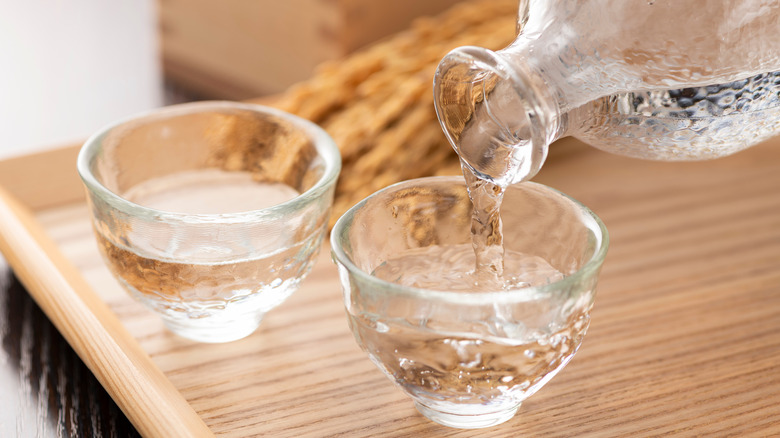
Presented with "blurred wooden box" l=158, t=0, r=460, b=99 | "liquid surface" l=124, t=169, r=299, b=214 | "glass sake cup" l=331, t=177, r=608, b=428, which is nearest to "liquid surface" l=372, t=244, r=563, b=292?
"glass sake cup" l=331, t=177, r=608, b=428

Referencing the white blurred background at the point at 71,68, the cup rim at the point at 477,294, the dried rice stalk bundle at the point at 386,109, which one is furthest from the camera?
the white blurred background at the point at 71,68

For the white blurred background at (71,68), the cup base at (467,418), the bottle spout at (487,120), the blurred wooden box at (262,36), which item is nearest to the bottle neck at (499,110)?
the bottle spout at (487,120)

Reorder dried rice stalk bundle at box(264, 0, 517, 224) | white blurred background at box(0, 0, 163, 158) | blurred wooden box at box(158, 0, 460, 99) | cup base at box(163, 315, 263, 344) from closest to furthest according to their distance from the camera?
cup base at box(163, 315, 263, 344), dried rice stalk bundle at box(264, 0, 517, 224), blurred wooden box at box(158, 0, 460, 99), white blurred background at box(0, 0, 163, 158)

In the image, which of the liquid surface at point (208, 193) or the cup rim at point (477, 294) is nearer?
the cup rim at point (477, 294)

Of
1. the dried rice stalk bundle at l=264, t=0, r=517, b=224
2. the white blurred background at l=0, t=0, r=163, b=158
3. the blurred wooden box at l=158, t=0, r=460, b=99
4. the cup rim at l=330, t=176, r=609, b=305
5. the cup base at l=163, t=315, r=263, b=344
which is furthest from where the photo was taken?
the white blurred background at l=0, t=0, r=163, b=158

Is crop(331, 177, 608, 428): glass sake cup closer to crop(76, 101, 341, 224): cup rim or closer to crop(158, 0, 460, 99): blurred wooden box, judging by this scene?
crop(76, 101, 341, 224): cup rim

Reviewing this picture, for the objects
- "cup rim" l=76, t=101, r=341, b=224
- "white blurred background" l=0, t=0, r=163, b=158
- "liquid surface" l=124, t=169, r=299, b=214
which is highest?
"cup rim" l=76, t=101, r=341, b=224

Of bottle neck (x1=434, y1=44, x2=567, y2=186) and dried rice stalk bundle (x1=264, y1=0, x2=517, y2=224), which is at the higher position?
bottle neck (x1=434, y1=44, x2=567, y2=186)

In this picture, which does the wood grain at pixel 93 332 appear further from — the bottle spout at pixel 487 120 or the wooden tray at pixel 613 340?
the bottle spout at pixel 487 120
